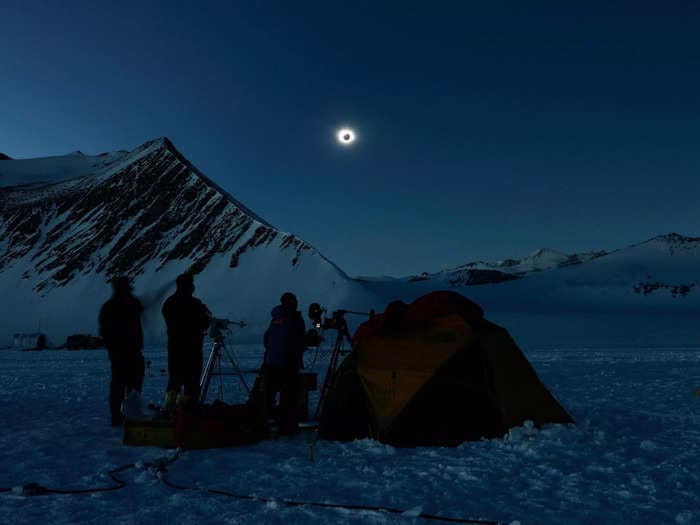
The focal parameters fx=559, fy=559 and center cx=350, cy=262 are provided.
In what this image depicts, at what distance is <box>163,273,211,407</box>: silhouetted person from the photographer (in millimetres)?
7238

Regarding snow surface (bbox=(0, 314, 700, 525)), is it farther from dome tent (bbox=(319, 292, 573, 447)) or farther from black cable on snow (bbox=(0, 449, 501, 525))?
dome tent (bbox=(319, 292, 573, 447))

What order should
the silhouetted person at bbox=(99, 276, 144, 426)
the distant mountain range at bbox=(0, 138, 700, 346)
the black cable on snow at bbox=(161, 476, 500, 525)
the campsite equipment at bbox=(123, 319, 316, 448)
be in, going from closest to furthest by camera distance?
the black cable on snow at bbox=(161, 476, 500, 525) → the campsite equipment at bbox=(123, 319, 316, 448) → the silhouetted person at bbox=(99, 276, 144, 426) → the distant mountain range at bbox=(0, 138, 700, 346)

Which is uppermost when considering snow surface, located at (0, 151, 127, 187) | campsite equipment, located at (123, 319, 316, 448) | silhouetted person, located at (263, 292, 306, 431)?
snow surface, located at (0, 151, 127, 187)

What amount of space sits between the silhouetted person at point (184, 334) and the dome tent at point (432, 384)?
1.86 metres

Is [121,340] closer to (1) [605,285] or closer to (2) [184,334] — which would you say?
(2) [184,334]

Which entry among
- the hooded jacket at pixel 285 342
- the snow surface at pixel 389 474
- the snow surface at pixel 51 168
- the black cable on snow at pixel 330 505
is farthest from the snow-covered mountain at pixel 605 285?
the snow surface at pixel 51 168

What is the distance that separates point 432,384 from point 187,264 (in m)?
59.6

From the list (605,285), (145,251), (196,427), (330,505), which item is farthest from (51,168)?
(330,505)

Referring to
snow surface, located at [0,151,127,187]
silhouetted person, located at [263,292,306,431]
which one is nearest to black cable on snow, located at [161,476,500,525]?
silhouetted person, located at [263,292,306,431]

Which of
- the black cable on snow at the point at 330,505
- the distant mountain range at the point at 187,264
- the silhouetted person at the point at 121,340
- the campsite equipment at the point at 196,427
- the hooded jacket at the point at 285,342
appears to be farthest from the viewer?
the distant mountain range at the point at 187,264

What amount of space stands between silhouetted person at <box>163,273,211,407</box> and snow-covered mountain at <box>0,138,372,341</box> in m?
38.1

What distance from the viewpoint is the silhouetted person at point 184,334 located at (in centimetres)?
724

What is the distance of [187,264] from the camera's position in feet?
206

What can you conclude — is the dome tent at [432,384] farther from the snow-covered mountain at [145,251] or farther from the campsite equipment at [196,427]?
the snow-covered mountain at [145,251]
